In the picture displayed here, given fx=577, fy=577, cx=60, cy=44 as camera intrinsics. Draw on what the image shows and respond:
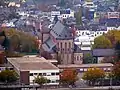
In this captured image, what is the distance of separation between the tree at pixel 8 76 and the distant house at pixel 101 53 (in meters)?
5.16

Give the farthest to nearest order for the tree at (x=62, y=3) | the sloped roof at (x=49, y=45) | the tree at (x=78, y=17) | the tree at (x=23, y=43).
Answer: the tree at (x=62, y=3)
the tree at (x=78, y=17)
the tree at (x=23, y=43)
the sloped roof at (x=49, y=45)

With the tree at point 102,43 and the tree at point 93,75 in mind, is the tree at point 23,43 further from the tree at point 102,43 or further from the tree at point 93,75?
the tree at point 93,75

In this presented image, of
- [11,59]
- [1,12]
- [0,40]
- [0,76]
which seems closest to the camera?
[0,76]

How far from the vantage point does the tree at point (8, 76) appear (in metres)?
16.7

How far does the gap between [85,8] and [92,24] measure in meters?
6.40

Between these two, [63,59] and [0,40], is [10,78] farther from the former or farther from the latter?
[0,40]

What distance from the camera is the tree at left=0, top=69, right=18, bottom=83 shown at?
16714mm

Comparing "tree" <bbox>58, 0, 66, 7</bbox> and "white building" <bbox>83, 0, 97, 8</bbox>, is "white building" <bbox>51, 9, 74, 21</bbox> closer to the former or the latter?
"white building" <bbox>83, 0, 97, 8</bbox>

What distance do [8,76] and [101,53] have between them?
556 cm

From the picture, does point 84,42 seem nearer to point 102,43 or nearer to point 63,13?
point 102,43

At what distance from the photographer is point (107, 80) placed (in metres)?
17.3

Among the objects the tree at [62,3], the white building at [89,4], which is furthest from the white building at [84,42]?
the tree at [62,3]

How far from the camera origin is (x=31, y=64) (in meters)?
17.7

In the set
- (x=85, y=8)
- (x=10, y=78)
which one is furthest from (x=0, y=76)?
(x=85, y=8)
